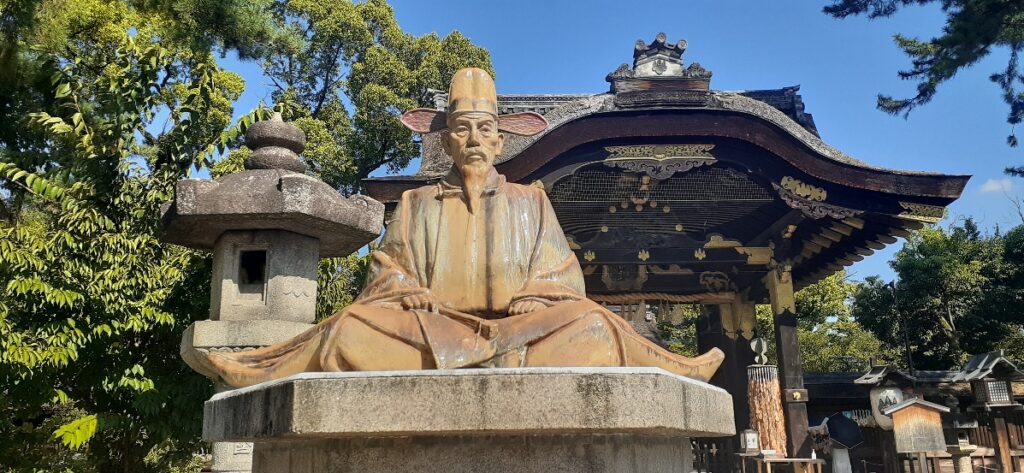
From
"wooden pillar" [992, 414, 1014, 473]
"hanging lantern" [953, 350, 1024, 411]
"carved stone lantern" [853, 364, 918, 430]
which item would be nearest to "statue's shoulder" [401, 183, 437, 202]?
"carved stone lantern" [853, 364, 918, 430]

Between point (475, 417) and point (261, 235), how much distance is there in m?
3.50

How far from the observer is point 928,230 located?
23.9 meters

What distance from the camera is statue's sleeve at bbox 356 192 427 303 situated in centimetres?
331

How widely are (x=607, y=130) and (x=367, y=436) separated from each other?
268 inches

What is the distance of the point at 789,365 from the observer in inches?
396

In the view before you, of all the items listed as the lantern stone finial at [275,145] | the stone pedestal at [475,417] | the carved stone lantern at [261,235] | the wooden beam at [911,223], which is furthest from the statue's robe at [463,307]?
the wooden beam at [911,223]

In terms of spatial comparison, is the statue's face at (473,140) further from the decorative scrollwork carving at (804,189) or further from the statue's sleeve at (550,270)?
the decorative scrollwork carving at (804,189)

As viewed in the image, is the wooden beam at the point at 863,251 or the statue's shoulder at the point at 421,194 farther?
the wooden beam at the point at 863,251

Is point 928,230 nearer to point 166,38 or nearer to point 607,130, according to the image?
point 607,130

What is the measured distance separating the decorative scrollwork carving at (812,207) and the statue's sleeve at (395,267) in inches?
273

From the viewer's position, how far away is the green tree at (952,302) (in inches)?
704

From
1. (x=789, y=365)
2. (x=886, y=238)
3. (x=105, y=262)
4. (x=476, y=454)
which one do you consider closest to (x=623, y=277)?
(x=789, y=365)

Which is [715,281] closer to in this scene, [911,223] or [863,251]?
[863,251]

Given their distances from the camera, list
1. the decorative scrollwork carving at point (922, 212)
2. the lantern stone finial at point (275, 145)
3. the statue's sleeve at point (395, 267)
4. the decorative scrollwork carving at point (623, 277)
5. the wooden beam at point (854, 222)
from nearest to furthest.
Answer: the statue's sleeve at point (395, 267)
the lantern stone finial at point (275, 145)
the decorative scrollwork carving at point (922, 212)
the wooden beam at point (854, 222)
the decorative scrollwork carving at point (623, 277)
